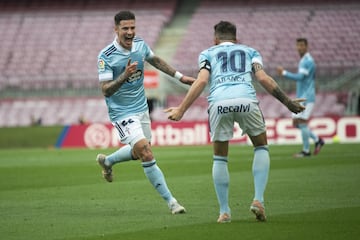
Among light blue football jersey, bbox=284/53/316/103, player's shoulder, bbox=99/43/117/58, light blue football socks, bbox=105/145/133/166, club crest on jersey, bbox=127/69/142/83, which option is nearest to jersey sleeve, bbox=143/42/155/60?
club crest on jersey, bbox=127/69/142/83

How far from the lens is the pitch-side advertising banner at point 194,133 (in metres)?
28.8

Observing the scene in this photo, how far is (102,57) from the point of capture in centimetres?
1063

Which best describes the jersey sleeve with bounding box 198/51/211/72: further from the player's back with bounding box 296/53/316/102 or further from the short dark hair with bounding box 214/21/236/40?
the player's back with bounding box 296/53/316/102

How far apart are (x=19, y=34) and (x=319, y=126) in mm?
18827

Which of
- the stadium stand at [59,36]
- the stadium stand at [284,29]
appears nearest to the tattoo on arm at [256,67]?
the stadium stand at [284,29]

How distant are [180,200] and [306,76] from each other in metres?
9.53

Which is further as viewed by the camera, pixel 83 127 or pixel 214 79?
pixel 83 127

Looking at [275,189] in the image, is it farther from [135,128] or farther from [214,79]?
[214,79]

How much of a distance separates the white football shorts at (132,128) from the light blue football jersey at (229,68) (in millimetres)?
1598

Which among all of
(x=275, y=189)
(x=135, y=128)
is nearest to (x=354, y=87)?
(x=275, y=189)

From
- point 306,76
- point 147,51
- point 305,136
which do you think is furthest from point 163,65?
point 306,76

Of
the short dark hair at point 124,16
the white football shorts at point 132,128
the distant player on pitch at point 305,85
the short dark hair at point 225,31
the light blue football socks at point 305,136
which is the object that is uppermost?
the short dark hair at point 124,16

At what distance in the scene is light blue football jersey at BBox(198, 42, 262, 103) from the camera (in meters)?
9.19

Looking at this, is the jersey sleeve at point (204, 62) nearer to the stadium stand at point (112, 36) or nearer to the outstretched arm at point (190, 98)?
the outstretched arm at point (190, 98)
